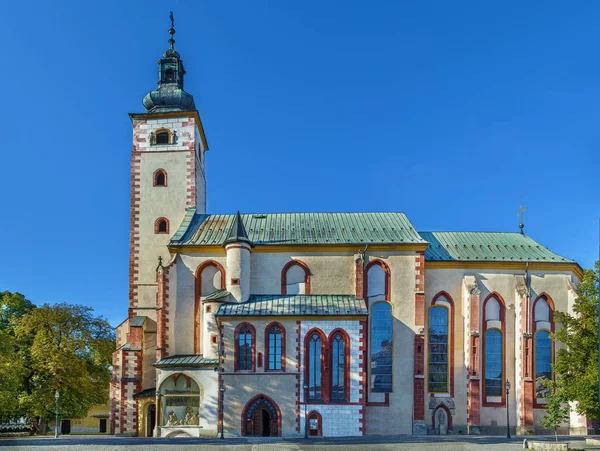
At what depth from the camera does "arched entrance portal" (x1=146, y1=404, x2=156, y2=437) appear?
47.9 meters

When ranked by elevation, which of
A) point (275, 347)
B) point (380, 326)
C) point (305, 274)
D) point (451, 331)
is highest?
point (305, 274)

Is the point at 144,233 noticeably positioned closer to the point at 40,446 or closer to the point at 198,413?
the point at 198,413

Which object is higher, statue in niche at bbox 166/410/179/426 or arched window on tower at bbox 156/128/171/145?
arched window on tower at bbox 156/128/171/145

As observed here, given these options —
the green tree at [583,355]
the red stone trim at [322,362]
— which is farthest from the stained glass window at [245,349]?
the green tree at [583,355]

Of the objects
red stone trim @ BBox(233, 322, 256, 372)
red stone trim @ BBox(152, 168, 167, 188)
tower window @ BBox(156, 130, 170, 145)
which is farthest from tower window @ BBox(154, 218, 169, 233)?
red stone trim @ BBox(233, 322, 256, 372)

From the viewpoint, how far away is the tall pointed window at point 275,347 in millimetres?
45438

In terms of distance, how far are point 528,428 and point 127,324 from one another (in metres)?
30.5

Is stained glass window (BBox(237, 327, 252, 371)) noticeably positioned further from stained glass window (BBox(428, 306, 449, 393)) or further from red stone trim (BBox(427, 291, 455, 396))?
red stone trim (BBox(427, 291, 455, 396))

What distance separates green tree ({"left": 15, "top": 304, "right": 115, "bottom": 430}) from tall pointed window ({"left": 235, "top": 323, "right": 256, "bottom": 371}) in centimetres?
1816

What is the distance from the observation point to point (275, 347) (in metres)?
45.9

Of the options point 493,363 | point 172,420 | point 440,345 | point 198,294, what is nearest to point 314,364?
point 172,420

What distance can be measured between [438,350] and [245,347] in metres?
14.9

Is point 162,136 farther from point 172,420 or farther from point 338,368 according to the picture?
point 338,368

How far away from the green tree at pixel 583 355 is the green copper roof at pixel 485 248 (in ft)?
33.0
